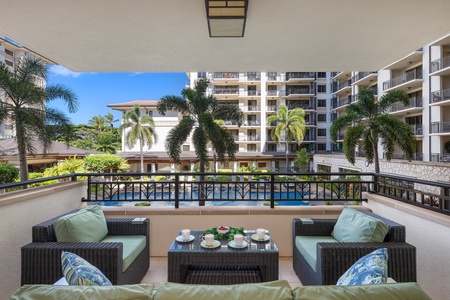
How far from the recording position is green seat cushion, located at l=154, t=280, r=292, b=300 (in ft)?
3.40

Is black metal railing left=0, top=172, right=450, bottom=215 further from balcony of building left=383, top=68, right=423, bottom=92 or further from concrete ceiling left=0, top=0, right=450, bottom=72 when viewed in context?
balcony of building left=383, top=68, right=423, bottom=92

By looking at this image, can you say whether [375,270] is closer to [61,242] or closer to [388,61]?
[61,242]

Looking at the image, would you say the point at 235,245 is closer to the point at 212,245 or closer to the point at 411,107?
the point at 212,245

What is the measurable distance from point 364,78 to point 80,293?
21.5m

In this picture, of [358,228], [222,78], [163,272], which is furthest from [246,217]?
[222,78]

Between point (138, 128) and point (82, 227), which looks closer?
point (82, 227)

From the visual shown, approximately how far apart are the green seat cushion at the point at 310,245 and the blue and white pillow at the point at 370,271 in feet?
2.72

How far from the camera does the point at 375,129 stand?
8164 millimetres

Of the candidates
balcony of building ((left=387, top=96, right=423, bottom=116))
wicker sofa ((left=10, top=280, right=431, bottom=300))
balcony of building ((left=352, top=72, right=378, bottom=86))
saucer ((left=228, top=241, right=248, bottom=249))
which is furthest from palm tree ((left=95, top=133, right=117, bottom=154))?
wicker sofa ((left=10, top=280, right=431, bottom=300))

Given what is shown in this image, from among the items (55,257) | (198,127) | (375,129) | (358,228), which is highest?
(198,127)

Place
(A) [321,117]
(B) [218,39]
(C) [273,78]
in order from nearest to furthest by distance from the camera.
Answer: (B) [218,39] → (C) [273,78] → (A) [321,117]

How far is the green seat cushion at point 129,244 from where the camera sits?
2.30 meters

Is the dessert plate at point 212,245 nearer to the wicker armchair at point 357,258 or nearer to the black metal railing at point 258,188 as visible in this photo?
the wicker armchair at point 357,258

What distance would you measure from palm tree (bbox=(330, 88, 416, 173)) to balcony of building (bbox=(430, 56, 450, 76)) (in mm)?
6586
